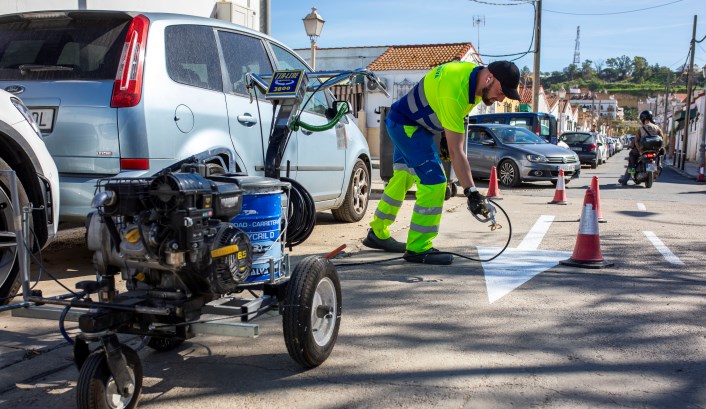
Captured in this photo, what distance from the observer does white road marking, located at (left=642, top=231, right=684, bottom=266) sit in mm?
6332

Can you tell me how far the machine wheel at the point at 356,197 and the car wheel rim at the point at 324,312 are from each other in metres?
4.23

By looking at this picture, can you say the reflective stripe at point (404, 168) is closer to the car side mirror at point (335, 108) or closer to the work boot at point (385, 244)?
the work boot at point (385, 244)

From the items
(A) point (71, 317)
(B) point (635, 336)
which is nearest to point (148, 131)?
(A) point (71, 317)

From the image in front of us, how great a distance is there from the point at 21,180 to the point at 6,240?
40 centimetres

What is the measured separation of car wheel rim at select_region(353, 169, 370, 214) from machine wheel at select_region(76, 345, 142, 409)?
523cm

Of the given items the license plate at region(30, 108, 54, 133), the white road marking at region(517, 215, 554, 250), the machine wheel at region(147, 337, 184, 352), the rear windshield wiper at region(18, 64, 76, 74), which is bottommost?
the white road marking at region(517, 215, 554, 250)

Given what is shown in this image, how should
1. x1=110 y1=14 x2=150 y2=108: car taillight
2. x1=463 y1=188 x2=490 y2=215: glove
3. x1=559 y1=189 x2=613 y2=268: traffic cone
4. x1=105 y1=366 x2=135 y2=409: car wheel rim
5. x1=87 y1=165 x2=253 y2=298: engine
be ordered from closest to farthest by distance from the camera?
x1=105 y1=366 x2=135 y2=409: car wheel rim, x1=87 y1=165 x2=253 y2=298: engine, x1=110 y1=14 x2=150 y2=108: car taillight, x1=463 y1=188 x2=490 y2=215: glove, x1=559 y1=189 x2=613 y2=268: traffic cone

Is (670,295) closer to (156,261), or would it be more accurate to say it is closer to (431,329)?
(431,329)

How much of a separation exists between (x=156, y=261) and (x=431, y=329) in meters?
1.89

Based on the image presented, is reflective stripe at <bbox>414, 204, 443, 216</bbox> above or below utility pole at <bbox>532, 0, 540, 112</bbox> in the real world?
below

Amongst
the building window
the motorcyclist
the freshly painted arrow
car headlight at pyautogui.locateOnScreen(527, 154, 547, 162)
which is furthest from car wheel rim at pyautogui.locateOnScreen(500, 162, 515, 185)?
the building window

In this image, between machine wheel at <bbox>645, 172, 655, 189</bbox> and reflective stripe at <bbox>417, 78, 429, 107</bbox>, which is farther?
machine wheel at <bbox>645, 172, 655, 189</bbox>

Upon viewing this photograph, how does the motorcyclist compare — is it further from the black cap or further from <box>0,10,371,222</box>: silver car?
<box>0,10,371,222</box>: silver car

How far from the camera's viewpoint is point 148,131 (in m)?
4.50
